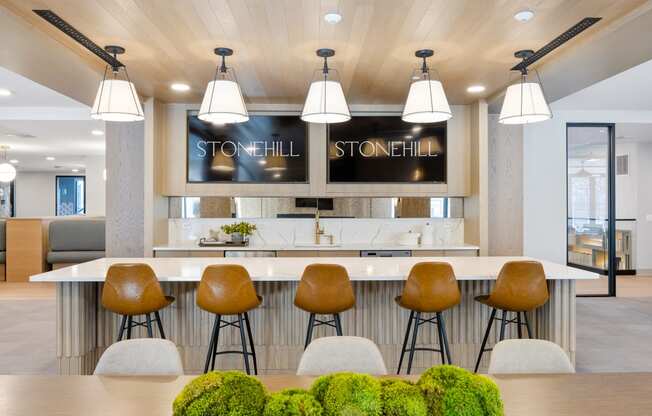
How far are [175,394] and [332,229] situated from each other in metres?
4.32

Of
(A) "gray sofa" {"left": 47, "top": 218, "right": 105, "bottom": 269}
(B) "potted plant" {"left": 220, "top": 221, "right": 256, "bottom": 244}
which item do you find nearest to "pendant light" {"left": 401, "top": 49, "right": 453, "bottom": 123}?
(B) "potted plant" {"left": 220, "top": 221, "right": 256, "bottom": 244}

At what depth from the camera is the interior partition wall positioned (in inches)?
266

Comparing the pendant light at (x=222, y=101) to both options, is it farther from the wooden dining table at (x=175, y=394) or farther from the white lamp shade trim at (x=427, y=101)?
the wooden dining table at (x=175, y=394)

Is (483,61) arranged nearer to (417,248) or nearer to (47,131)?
(417,248)

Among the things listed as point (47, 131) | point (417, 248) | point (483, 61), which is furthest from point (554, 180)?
point (47, 131)

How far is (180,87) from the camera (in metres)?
4.72

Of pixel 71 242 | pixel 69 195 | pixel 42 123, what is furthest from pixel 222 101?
pixel 69 195

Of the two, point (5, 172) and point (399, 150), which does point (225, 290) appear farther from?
point (5, 172)

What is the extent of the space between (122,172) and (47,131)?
11.0 feet

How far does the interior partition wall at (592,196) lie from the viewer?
6.76 metres

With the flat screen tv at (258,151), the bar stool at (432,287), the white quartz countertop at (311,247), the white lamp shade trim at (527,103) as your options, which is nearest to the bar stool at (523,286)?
the bar stool at (432,287)

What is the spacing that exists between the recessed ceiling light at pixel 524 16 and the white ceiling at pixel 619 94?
99.9 inches

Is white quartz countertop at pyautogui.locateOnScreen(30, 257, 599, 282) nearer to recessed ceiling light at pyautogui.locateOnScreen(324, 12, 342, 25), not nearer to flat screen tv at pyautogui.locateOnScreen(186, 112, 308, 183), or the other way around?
recessed ceiling light at pyautogui.locateOnScreen(324, 12, 342, 25)

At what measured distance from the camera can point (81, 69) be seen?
3859 millimetres
